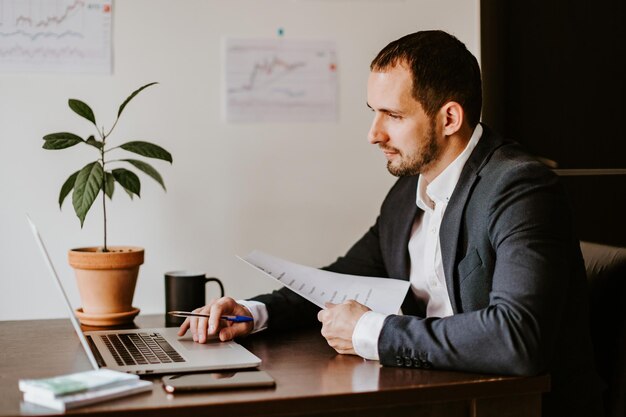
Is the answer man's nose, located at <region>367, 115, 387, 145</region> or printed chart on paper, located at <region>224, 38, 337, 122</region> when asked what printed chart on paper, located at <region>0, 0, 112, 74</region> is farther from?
man's nose, located at <region>367, 115, 387, 145</region>

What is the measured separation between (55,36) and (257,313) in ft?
3.15

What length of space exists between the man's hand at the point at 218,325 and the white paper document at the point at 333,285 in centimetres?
10

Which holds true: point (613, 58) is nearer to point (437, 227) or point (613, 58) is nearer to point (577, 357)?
point (437, 227)

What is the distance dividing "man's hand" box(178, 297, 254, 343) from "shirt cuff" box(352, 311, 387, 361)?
0.27 meters

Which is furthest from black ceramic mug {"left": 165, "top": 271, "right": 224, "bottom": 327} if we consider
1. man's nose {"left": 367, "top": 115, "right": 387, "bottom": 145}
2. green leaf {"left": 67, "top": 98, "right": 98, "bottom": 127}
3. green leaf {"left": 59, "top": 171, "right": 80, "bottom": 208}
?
man's nose {"left": 367, "top": 115, "right": 387, "bottom": 145}

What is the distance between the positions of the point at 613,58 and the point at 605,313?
636 mm

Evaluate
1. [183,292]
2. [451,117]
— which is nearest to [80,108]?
[183,292]

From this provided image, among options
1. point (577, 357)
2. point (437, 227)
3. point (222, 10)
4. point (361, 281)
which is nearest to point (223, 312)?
point (361, 281)

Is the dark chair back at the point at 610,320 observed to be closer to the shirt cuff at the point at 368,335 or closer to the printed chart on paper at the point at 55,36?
the shirt cuff at the point at 368,335

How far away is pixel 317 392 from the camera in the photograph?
1.11 m

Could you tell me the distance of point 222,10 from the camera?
2.11 m

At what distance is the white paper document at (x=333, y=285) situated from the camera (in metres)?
1.56

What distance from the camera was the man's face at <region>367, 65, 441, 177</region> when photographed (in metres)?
1.59

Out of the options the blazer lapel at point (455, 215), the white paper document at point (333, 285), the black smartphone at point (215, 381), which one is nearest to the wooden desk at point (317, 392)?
the black smartphone at point (215, 381)
